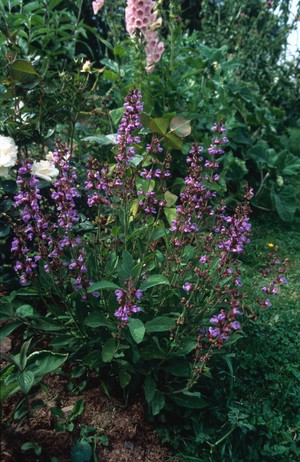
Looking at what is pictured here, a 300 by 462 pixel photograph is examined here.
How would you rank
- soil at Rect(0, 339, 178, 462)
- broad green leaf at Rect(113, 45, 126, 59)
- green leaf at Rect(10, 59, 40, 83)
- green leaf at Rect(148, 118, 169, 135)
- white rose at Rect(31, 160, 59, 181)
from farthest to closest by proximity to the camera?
broad green leaf at Rect(113, 45, 126, 59) < green leaf at Rect(148, 118, 169, 135) < green leaf at Rect(10, 59, 40, 83) < white rose at Rect(31, 160, 59, 181) < soil at Rect(0, 339, 178, 462)

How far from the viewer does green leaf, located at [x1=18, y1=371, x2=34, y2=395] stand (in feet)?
5.36

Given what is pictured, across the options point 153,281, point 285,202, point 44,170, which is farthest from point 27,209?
point 285,202

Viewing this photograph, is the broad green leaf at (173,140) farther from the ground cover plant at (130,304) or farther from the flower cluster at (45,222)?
the flower cluster at (45,222)

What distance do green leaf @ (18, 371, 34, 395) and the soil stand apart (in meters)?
0.14

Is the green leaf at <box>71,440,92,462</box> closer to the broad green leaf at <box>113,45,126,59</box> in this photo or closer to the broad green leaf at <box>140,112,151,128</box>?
the broad green leaf at <box>140,112,151,128</box>

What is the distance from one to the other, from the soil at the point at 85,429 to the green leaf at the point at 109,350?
0.82 ft

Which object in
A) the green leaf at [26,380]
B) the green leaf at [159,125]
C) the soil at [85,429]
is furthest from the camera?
the green leaf at [159,125]

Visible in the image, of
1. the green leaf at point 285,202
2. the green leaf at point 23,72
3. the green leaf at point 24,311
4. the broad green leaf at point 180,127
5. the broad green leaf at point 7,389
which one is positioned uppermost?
the green leaf at point 23,72

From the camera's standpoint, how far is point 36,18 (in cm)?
334

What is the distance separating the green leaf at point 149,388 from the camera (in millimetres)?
1945

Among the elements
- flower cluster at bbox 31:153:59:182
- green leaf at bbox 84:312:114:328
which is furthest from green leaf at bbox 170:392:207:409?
flower cluster at bbox 31:153:59:182

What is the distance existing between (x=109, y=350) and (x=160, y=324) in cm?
21

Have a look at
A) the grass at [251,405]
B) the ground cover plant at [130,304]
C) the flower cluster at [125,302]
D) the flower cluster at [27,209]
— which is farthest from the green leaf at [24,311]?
the grass at [251,405]

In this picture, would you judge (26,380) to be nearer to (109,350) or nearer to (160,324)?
(109,350)
